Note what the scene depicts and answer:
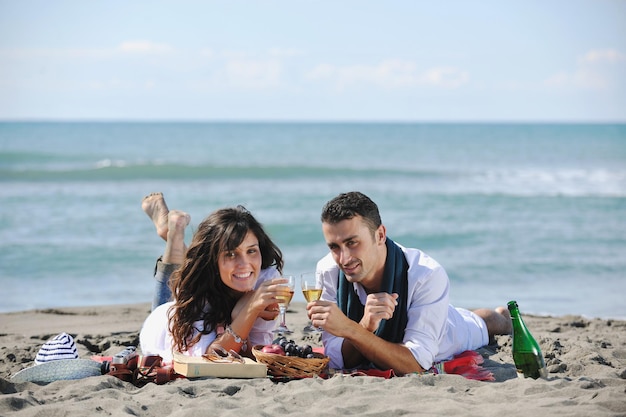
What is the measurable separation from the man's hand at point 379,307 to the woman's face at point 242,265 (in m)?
0.92

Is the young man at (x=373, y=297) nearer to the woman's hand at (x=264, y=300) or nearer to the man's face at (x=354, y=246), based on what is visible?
the man's face at (x=354, y=246)

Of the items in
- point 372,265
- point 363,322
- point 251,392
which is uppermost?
point 372,265

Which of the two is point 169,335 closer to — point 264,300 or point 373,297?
point 264,300

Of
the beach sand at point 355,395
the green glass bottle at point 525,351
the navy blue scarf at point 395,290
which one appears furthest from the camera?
the navy blue scarf at point 395,290

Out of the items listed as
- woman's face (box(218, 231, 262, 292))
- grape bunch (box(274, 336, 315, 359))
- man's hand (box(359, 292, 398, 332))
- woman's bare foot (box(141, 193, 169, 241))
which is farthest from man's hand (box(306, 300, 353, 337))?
woman's bare foot (box(141, 193, 169, 241))

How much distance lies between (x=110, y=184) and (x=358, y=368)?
20478mm

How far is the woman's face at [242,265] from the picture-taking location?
5.59m

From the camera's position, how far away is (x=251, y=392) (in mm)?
4926

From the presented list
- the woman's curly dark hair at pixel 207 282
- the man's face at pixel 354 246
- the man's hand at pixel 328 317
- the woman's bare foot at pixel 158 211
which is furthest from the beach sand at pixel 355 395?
the woman's bare foot at pixel 158 211

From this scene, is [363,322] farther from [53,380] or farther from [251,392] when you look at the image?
[53,380]

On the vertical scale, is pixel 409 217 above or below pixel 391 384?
above

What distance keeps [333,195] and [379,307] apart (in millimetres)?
17524

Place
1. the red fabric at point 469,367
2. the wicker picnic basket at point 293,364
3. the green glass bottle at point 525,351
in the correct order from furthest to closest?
the red fabric at point 469,367, the wicker picnic basket at point 293,364, the green glass bottle at point 525,351

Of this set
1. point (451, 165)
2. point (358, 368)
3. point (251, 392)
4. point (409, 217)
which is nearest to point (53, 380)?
point (251, 392)
